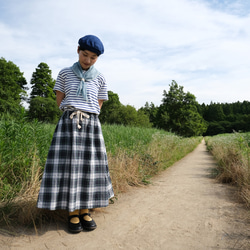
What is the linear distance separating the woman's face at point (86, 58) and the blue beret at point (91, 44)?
5 cm

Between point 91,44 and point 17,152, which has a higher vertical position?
point 91,44

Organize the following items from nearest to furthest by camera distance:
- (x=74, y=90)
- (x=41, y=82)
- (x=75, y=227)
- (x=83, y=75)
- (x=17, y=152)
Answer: (x=75, y=227) < (x=74, y=90) < (x=83, y=75) < (x=17, y=152) < (x=41, y=82)

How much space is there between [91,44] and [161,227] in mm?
2232

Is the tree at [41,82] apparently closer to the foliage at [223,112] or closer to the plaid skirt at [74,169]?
the plaid skirt at [74,169]

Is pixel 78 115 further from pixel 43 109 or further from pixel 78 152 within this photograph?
pixel 43 109

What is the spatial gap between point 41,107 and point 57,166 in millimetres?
26525

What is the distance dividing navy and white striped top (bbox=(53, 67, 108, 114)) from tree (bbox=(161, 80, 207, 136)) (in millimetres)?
27219

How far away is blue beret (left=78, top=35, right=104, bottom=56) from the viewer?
2659mm

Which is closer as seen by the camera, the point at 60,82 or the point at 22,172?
the point at 60,82

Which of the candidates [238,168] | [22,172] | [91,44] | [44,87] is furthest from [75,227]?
[44,87]

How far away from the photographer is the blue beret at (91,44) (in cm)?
266

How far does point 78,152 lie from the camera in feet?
8.73

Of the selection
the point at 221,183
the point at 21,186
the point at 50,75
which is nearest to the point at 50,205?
the point at 21,186

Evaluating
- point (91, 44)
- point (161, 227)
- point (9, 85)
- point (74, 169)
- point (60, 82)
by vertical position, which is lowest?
point (161, 227)
